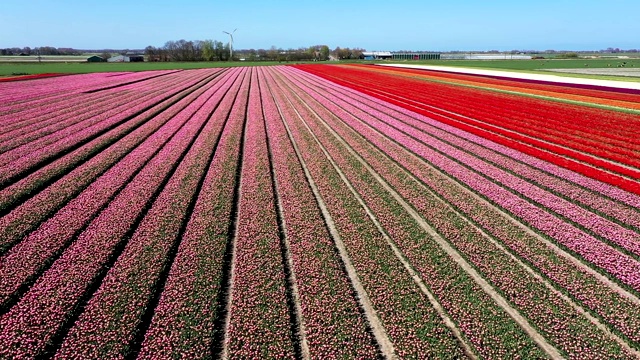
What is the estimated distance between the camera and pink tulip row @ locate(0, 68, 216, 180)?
60.3 ft

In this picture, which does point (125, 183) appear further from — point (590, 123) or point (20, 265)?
point (590, 123)

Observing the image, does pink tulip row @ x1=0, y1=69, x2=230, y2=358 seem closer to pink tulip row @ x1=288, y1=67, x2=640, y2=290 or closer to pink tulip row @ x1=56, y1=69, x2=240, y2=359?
pink tulip row @ x1=56, y1=69, x2=240, y2=359

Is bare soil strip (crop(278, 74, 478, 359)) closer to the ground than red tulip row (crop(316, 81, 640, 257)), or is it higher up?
closer to the ground

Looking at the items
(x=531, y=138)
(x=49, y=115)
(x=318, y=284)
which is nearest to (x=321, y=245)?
(x=318, y=284)

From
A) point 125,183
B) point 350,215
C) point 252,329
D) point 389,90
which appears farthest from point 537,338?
point 389,90

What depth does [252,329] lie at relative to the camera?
779cm

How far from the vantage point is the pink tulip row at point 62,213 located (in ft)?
32.1

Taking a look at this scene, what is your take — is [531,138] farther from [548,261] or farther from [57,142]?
[57,142]

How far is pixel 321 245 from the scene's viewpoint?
441 inches

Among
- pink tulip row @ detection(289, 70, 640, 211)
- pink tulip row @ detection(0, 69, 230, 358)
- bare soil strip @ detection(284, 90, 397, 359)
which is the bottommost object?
bare soil strip @ detection(284, 90, 397, 359)

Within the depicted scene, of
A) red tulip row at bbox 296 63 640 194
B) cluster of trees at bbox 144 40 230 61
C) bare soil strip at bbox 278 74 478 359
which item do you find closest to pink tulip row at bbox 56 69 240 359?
bare soil strip at bbox 278 74 478 359

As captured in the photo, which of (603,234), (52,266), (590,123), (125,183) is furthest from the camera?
(590,123)

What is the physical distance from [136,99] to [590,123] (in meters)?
42.3

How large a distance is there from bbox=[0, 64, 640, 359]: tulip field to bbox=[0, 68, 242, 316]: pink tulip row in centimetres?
7
